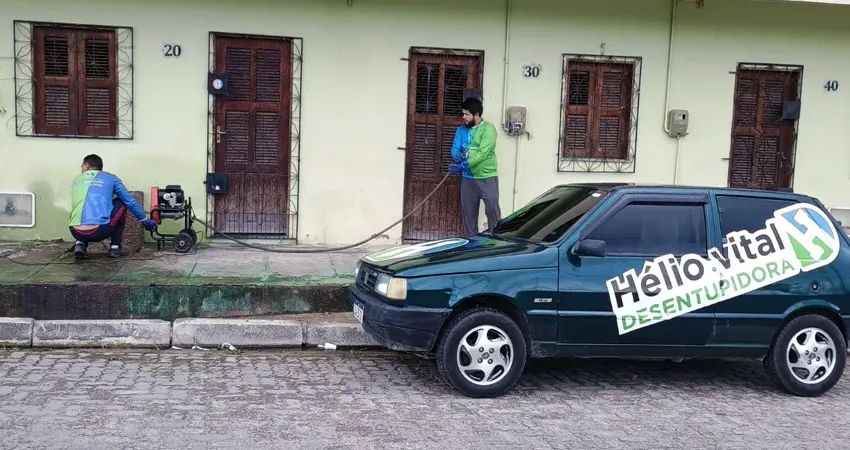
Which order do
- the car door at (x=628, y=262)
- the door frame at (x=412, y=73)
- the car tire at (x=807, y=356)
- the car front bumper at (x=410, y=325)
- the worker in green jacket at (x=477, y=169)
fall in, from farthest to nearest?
the door frame at (x=412, y=73) < the worker in green jacket at (x=477, y=169) < the car tire at (x=807, y=356) < the car door at (x=628, y=262) < the car front bumper at (x=410, y=325)

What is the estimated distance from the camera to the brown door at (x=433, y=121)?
9.91 m

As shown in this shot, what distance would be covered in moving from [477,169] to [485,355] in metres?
3.96

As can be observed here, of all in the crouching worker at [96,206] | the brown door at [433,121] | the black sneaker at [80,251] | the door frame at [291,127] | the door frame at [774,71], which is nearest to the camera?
the crouching worker at [96,206]

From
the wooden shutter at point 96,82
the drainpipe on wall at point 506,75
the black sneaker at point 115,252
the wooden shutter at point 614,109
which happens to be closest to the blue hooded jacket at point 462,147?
the drainpipe on wall at point 506,75

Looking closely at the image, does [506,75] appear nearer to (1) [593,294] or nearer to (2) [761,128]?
(2) [761,128]

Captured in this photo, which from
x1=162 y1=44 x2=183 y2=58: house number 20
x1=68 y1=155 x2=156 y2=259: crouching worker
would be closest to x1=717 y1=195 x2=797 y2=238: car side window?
x1=68 y1=155 x2=156 y2=259: crouching worker

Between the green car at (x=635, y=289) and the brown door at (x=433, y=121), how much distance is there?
13.4 ft

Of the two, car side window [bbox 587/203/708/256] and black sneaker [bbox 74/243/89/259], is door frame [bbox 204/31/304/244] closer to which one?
black sneaker [bbox 74/243/89/259]

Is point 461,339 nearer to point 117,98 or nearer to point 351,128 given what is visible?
point 351,128

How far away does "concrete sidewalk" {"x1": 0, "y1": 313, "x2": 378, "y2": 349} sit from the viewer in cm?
661

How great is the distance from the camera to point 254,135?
9633 mm

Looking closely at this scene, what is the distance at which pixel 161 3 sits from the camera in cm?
927
